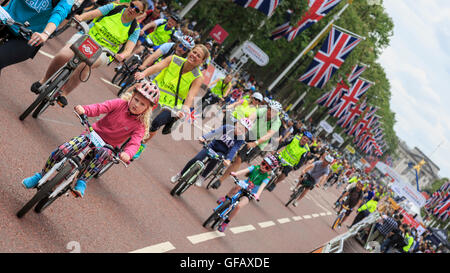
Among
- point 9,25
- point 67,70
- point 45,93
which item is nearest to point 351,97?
point 67,70

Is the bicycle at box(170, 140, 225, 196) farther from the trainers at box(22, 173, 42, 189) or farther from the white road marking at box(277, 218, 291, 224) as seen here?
the white road marking at box(277, 218, 291, 224)

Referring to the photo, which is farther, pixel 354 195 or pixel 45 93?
pixel 354 195

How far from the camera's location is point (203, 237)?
775cm

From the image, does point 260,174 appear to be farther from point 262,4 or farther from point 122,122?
point 262,4

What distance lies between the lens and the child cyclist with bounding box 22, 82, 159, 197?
5035mm

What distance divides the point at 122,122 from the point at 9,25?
1650 mm

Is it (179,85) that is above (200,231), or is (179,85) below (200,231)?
above

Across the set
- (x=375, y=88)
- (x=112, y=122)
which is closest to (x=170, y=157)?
(x=112, y=122)

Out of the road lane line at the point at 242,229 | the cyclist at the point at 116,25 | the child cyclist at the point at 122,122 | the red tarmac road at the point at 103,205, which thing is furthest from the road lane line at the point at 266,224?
the child cyclist at the point at 122,122

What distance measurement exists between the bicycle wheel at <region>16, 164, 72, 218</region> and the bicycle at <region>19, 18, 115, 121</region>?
8.46ft

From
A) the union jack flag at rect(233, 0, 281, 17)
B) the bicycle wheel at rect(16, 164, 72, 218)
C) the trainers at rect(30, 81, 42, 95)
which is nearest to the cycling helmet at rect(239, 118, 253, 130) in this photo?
the trainers at rect(30, 81, 42, 95)

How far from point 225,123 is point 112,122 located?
4.64 m
